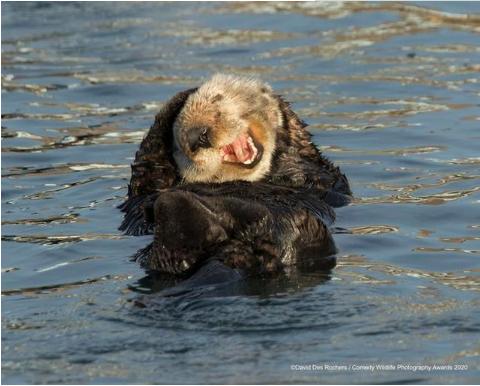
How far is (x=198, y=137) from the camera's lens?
4.89 meters

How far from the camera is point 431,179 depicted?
20.6ft

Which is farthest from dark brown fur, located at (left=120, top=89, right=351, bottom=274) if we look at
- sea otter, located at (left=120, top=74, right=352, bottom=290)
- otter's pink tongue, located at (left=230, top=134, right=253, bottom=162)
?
otter's pink tongue, located at (left=230, top=134, right=253, bottom=162)

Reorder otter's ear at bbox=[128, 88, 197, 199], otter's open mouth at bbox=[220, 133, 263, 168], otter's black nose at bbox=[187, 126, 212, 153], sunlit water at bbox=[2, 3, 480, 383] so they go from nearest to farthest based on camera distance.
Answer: sunlit water at bbox=[2, 3, 480, 383] < otter's black nose at bbox=[187, 126, 212, 153] < otter's open mouth at bbox=[220, 133, 263, 168] < otter's ear at bbox=[128, 88, 197, 199]

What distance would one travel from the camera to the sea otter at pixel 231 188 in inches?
170

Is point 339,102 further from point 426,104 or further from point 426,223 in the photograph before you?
point 426,223

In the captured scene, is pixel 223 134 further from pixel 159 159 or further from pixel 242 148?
pixel 159 159

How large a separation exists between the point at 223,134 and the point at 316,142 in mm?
2424

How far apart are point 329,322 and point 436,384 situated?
0.50 meters

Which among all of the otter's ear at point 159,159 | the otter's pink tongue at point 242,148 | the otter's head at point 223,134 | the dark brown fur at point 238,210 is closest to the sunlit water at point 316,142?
the dark brown fur at point 238,210

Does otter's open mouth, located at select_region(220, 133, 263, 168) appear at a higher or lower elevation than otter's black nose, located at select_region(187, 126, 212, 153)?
lower

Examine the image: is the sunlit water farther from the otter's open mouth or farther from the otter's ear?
the otter's open mouth

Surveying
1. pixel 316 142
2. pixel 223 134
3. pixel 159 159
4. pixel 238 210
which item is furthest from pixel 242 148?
pixel 316 142

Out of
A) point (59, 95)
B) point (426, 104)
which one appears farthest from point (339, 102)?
point (59, 95)

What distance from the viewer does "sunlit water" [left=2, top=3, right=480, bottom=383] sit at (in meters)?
3.74
